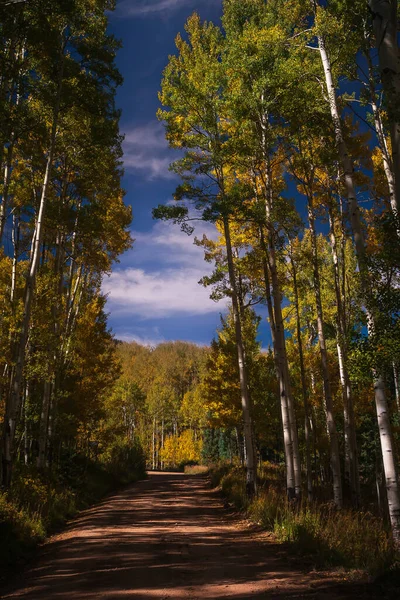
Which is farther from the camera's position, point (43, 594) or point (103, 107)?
point (103, 107)

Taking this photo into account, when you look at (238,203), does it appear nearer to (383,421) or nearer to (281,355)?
(281,355)

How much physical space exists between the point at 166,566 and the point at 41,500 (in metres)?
5.35

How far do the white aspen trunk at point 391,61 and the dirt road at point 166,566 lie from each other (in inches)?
199

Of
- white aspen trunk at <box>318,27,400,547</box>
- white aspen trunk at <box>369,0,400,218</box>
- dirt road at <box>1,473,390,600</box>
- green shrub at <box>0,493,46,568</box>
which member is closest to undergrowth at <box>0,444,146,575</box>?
green shrub at <box>0,493,46,568</box>

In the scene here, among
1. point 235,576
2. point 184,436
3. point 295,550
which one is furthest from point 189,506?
point 184,436

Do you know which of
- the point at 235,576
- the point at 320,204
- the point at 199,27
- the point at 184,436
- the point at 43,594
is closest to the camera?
the point at 43,594

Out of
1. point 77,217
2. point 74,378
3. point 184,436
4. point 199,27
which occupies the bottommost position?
point 184,436

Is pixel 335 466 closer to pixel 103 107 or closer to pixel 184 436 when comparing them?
pixel 103 107

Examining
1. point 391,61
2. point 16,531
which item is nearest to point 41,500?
point 16,531

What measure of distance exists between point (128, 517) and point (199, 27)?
16610 mm

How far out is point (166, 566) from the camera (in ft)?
19.0

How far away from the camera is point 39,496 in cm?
980

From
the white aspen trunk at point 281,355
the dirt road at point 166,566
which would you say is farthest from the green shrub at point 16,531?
the white aspen trunk at point 281,355

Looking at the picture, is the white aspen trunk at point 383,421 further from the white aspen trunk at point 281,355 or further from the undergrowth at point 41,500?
the undergrowth at point 41,500
